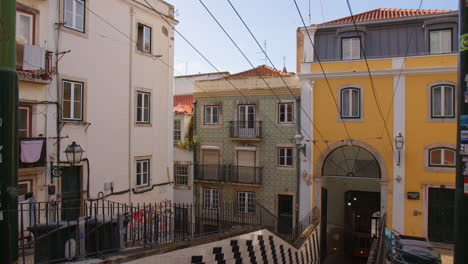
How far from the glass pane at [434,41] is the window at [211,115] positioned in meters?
11.3

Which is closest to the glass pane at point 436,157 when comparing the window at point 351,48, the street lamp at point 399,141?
the street lamp at point 399,141

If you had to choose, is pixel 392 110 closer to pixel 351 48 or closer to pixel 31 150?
pixel 351 48

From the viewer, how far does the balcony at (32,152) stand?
9.15 m

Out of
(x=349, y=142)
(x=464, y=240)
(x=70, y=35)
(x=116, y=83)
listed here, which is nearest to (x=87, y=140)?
(x=116, y=83)

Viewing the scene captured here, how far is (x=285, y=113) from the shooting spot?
20.1 metres

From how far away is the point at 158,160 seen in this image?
48.1 feet

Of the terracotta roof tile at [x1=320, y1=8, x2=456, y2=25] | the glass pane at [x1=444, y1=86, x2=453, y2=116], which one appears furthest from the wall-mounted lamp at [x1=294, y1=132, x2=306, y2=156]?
the glass pane at [x1=444, y1=86, x2=453, y2=116]

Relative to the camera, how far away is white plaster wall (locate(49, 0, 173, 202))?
1141 centimetres

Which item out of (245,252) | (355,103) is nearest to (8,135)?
(245,252)

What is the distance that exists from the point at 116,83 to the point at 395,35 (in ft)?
42.4

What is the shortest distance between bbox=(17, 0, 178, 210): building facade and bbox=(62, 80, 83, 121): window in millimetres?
29

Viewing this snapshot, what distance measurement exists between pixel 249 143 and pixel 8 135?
1805cm

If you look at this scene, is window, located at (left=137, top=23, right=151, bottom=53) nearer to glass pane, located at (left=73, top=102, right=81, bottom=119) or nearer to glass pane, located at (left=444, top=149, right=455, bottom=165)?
glass pane, located at (left=73, top=102, right=81, bottom=119)

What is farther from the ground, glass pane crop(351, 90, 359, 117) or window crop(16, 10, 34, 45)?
window crop(16, 10, 34, 45)
